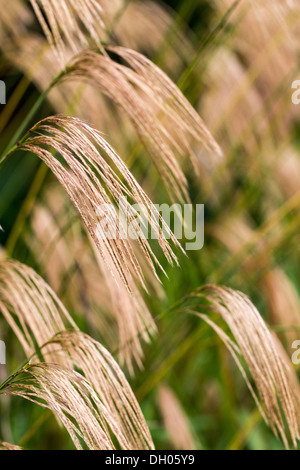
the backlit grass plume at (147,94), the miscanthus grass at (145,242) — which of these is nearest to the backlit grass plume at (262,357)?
the miscanthus grass at (145,242)

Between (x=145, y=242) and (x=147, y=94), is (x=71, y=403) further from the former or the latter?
(x=147, y=94)

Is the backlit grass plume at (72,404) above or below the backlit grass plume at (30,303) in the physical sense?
above

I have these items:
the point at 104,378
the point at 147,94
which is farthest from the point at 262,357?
the point at 147,94

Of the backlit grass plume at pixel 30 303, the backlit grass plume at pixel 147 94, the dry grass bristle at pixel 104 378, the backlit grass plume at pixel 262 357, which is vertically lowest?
the backlit grass plume at pixel 30 303

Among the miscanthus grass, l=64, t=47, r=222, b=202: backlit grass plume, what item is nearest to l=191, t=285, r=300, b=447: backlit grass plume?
the miscanthus grass

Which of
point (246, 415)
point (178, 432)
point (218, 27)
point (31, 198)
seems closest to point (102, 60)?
point (218, 27)

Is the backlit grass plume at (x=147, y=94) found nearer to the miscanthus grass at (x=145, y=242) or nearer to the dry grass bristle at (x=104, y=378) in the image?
the miscanthus grass at (x=145, y=242)

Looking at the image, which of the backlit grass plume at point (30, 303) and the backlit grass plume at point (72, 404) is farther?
the backlit grass plume at point (30, 303)

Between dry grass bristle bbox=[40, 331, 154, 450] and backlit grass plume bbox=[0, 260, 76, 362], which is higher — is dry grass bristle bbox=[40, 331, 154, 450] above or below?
above

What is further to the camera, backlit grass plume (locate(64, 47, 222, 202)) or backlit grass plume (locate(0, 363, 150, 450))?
backlit grass plume (locate(64, 47, 222, 202))

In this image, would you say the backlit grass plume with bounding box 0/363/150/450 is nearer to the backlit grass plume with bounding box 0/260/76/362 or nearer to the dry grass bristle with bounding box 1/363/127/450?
the dry grass bristle with bounding box 1/363/127/450

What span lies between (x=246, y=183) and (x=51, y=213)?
390 mm

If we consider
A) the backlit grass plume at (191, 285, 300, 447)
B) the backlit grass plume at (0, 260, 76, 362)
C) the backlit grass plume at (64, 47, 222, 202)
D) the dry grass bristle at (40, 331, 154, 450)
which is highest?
the backlit grass plume at (64, 47, 222, 202)

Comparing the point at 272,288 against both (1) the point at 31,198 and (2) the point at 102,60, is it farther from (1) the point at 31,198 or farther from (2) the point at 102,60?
(2) the point at 102,60
